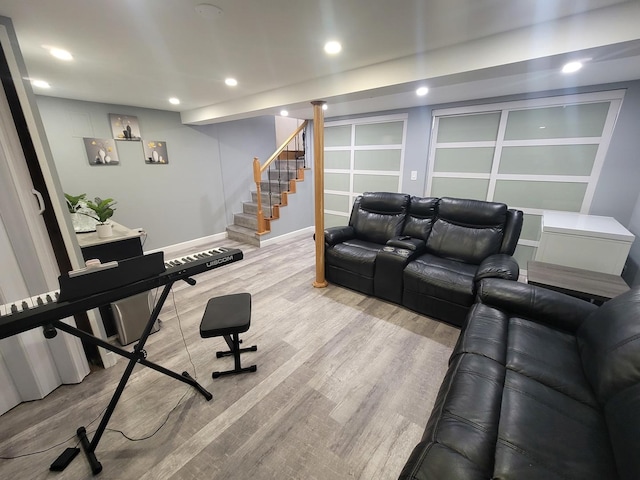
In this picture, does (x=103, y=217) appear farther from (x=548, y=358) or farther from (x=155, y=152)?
(x=548, y=358)

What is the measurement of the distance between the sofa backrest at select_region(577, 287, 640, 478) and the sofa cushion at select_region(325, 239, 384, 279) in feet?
5.72

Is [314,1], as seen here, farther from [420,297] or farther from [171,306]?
[171,306]

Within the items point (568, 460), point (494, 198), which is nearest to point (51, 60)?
point (568, 460)

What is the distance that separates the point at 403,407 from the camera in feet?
5.48

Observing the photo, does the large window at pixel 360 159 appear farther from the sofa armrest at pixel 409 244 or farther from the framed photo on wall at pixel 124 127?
the framed photo on wall at pixel 124 127

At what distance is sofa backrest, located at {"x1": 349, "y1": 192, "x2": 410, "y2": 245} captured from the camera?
3.28 metres

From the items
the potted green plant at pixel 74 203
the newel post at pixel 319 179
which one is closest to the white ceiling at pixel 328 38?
the newel post at pixel 319 179

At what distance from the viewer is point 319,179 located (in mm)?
3002

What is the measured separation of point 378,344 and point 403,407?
603 mm

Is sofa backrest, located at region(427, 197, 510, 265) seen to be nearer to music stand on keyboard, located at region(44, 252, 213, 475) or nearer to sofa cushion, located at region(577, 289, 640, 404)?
sofa cushion, located at region(577, 289, 640, 404)

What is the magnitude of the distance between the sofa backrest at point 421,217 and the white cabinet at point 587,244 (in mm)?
1044

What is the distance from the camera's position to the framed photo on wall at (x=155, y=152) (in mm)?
4020

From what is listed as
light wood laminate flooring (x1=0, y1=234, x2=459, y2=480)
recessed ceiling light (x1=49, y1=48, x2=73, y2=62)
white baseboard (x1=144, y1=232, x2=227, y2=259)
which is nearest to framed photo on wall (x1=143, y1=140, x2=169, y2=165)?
white baseboard (x1=144, y1=232, x2=227, y2=259)

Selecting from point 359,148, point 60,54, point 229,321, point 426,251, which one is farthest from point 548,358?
point 359,148
